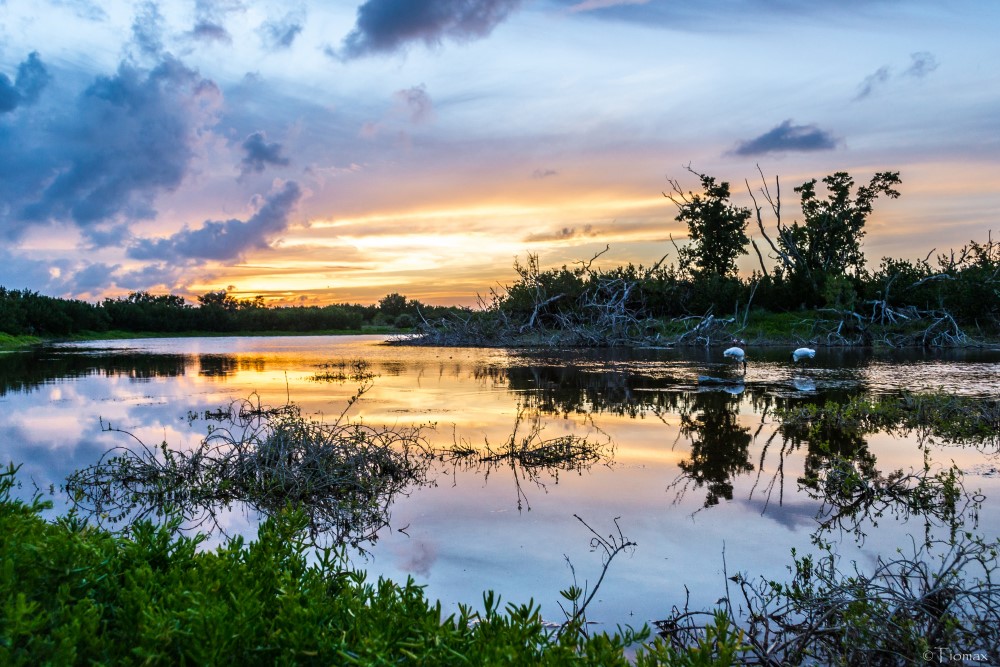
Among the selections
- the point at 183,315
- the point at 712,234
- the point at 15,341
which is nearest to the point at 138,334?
the point at 183,315

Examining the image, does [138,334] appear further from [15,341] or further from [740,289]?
[740,289]

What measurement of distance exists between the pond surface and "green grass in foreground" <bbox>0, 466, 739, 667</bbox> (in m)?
2.41

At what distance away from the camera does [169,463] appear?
955cm

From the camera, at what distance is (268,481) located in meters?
8.67

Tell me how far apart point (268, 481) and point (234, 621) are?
622 cm

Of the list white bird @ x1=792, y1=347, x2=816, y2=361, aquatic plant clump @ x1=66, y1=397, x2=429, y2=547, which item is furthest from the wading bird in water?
aquatic plant clump @ x1=66, y1=397, x2=429, y2=547

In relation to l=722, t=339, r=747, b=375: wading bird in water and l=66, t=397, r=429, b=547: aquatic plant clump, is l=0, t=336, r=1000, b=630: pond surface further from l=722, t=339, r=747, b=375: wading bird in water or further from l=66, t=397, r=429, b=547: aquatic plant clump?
l=722, t=339, r=747, b=375: wading bird in water

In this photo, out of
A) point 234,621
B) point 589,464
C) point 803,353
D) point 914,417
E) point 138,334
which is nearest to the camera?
point 234,621

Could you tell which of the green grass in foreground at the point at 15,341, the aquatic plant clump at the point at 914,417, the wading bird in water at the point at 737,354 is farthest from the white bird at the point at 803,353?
the green grass in foreground at the point at 15,341

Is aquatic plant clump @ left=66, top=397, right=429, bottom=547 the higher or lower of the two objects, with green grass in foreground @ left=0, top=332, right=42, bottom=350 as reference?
lower

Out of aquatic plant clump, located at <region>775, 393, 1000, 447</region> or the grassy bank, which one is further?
the grassy bank

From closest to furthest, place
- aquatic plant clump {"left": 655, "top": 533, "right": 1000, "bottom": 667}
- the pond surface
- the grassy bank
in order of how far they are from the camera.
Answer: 1. aquatic plant clump {"left": 655, "top": 533, "right": 1000, "bottom": 667}
2. the pond surface
3. the grassy bank

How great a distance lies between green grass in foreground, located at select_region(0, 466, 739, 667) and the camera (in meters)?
2.62

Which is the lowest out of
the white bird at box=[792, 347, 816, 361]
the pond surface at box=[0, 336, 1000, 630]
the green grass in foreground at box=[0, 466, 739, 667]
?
the pond surface at box=[0, 336, 1000, 630]
